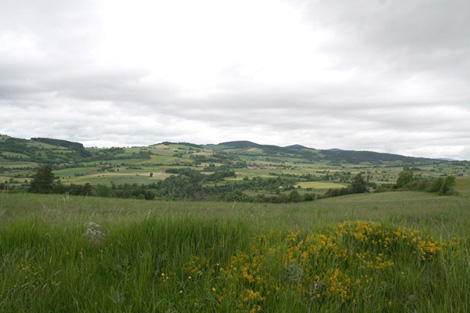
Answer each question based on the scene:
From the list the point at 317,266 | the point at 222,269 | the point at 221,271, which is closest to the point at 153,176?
the point at 221,271

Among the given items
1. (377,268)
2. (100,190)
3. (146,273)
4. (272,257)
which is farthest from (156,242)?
(100,190)

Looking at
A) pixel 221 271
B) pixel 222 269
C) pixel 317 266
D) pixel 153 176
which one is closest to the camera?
pixel 222 269

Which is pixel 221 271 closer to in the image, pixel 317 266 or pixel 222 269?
pixel 222 269

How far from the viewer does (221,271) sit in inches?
127

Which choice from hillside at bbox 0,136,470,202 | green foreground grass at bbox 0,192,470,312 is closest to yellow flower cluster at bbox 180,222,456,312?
green foreground grass at bbox 0,192,470,312

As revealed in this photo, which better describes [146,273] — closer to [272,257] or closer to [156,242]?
[156,242]

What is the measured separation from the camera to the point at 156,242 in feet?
13.0

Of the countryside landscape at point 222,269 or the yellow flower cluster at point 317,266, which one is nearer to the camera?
the countryside landscape at point 222,269

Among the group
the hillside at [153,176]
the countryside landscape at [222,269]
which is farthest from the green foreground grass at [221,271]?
the hillside at [153,176]

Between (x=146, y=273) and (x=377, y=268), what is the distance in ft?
9.79

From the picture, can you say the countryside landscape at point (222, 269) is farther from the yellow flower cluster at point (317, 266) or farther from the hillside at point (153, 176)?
the hillside at point (153, 176)

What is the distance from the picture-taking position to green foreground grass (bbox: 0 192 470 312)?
2662mm

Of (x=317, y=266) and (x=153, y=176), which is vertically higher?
(x=317, y=266)

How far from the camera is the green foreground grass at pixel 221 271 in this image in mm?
2662
